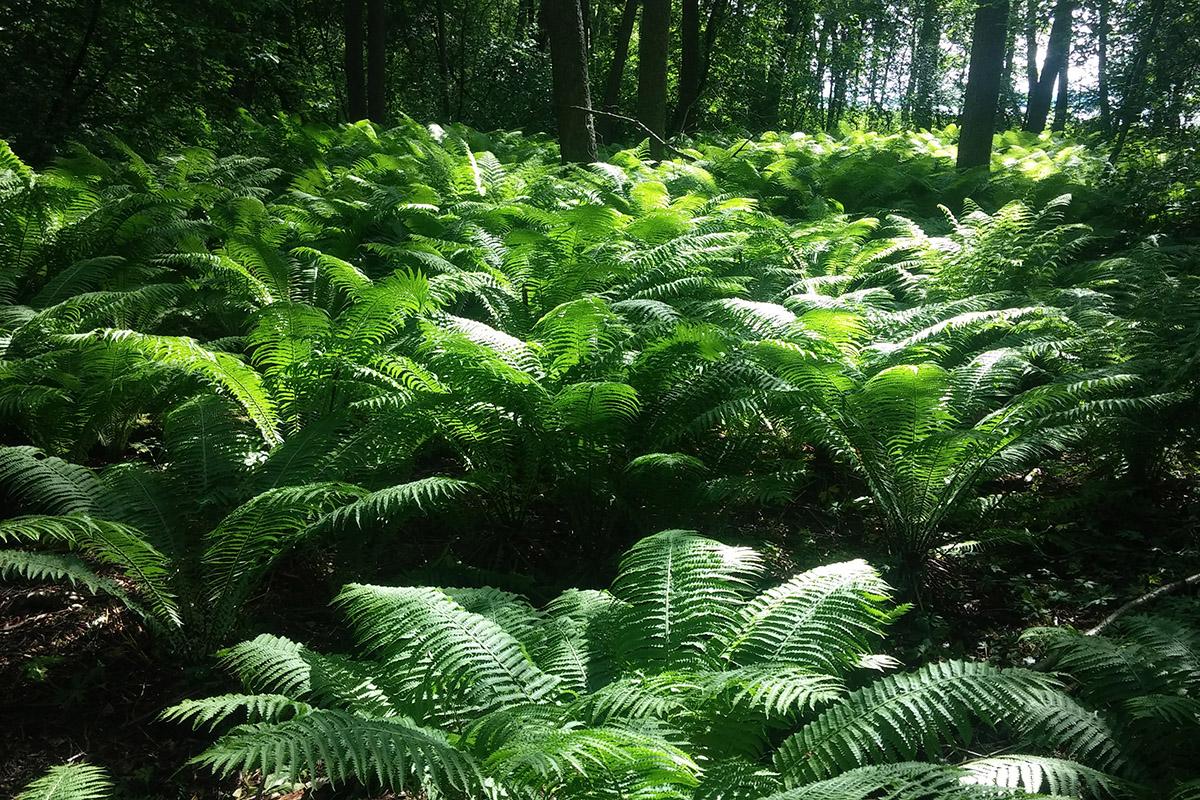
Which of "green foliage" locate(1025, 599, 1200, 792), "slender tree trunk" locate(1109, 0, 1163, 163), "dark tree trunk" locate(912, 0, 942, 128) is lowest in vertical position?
"green foliage" locate(1025, 599, 1200, 792)

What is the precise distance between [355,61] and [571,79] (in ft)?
19.1

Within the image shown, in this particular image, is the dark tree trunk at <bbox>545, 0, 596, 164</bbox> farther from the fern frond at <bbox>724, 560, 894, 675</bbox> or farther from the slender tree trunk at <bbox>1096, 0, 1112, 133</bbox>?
the slender tree trunk at <bbox>1096, 0, 1112, 133</bbox>

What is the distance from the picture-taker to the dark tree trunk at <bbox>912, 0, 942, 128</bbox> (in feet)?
80.5

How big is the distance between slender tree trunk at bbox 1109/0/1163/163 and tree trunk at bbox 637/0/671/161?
4815 millimetres

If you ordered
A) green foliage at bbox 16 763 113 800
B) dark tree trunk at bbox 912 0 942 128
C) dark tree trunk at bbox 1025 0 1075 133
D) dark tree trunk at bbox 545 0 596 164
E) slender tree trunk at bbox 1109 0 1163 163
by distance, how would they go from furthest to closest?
dark tree trunk at bbox 912 0 942 128
dark tree trunk at bbox 1025 0 1075 133
slender tree trunk at bbox 1109 0 1163 163
dark tree trunk at bbox 545 0 596 164
green foliage at bbox 16 763 113 800

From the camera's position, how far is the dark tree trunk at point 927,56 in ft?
80.5

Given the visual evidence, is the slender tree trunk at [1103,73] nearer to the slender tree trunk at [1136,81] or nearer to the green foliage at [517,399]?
the slender tree trunk at [1136,81]

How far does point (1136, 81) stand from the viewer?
9383mm

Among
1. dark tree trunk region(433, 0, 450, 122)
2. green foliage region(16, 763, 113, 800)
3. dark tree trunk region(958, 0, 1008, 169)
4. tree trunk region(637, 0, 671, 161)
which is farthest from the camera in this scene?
dark tree trunk region(433, 0, 450, 122)

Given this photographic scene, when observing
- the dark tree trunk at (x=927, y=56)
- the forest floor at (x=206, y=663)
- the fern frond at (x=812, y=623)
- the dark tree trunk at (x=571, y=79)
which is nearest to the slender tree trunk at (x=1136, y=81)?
the dark tree trunk at (x=571, y=79)

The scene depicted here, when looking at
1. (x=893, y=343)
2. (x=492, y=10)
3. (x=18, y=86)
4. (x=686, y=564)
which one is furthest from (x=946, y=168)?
(x=492, y=10)

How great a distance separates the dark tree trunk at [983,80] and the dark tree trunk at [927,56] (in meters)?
16.7

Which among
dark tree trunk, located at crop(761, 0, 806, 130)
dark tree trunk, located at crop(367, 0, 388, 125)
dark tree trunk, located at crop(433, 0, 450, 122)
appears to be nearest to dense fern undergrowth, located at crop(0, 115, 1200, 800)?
dark tree trunk, located at crop(367, 0, 388, 125)

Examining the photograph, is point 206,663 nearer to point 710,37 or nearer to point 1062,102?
point 710,37
